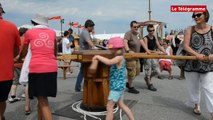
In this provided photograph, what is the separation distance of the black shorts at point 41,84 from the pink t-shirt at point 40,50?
7 cm

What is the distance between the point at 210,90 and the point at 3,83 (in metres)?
3.09

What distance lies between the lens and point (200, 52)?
14.3 ft

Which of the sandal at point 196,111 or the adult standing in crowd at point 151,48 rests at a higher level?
the adult standing in crowd at point 151,48

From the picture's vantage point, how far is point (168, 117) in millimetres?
4566

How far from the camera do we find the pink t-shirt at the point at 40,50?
11.5 feet

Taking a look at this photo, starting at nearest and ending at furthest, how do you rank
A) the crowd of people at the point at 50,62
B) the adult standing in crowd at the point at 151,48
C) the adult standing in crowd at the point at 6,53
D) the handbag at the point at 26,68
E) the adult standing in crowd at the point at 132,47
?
1. the adult standing in crowd at the point at 6,53
2. the crowd of people at the point at 50,62
3. the handbag at the point at 26,68
4. the adult standing in crowd at the point at 132,47
5. the adult standing in crowd at the point at 151,48

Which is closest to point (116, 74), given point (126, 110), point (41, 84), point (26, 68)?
point (126, 110)

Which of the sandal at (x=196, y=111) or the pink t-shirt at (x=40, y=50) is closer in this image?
the pink t-shirt at (x=40, y=50)

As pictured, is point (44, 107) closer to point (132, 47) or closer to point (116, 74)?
point (116, 74)

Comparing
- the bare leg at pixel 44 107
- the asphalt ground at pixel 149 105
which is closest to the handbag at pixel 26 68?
the bare leg at pixel 44 107

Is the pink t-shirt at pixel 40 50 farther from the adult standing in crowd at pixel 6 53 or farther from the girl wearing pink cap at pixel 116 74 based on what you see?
the girl wearing pink cap at pixel 116 74

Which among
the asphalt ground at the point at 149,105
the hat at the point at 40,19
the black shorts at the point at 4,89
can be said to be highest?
the hat at the point at 40,19

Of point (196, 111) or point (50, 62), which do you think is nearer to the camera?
point (50, 62)

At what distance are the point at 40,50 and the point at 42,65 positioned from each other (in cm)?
20
